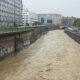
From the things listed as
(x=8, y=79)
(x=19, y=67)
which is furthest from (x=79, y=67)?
(x=8, y=79)

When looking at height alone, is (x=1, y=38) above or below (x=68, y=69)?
above

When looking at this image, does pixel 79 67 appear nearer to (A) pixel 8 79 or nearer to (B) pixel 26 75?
(B) pixel 26 75

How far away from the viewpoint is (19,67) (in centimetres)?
2445

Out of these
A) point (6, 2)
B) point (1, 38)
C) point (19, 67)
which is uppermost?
point (6, 2)

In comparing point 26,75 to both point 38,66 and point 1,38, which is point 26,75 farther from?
point 1,38

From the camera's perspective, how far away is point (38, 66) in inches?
981

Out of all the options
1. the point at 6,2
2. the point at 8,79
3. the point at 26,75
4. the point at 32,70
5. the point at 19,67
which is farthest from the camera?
the point at 6,2

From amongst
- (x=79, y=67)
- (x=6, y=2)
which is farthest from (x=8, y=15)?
(x=79, y=67)

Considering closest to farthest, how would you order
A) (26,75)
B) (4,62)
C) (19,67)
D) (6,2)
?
1. (26,75)
2. (19,67)
3. (4,62)
4. (6,2)

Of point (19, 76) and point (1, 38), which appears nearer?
point (19, 76)

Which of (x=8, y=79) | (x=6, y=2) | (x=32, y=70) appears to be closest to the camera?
(x=8, y=79)

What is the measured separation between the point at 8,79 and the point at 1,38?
Result: 10.0 m

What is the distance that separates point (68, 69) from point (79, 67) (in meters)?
2.02

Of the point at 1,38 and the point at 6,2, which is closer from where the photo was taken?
the point at 1,38
